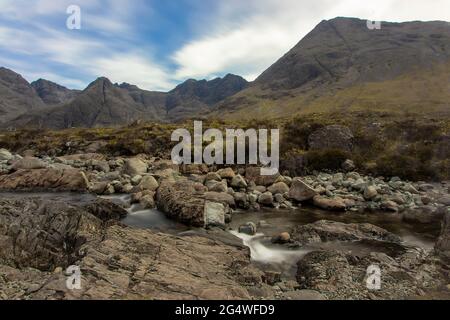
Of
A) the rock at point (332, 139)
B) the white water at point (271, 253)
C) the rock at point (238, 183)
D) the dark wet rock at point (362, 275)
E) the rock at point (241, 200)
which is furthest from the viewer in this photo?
the rock at point (332, 139)

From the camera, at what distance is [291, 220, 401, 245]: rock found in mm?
19188

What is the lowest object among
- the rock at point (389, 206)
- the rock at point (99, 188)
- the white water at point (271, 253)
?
the white water at point (271, 253)

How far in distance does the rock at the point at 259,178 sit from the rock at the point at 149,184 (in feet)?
28.6

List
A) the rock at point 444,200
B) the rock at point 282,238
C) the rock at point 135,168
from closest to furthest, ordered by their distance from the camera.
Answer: the rock at point 282,238 < the rock at point 444,200 < the rock at point 135,168

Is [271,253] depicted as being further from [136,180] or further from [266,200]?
[136,180]

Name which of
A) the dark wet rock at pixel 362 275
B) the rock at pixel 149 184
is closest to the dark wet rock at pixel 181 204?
the rock at pixel 149 184

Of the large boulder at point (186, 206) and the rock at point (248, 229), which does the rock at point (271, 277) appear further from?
the large boulder at point (186, 206)

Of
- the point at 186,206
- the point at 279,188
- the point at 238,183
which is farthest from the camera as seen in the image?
the point at 238,183

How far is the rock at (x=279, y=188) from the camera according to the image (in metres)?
30.3

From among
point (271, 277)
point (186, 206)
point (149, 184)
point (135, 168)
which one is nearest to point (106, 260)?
point (271, 277)

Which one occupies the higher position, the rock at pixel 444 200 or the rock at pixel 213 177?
the rock at pixel 213 177

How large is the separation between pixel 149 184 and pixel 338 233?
15.0m

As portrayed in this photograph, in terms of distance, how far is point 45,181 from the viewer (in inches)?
1145

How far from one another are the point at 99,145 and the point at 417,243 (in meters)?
44.1
